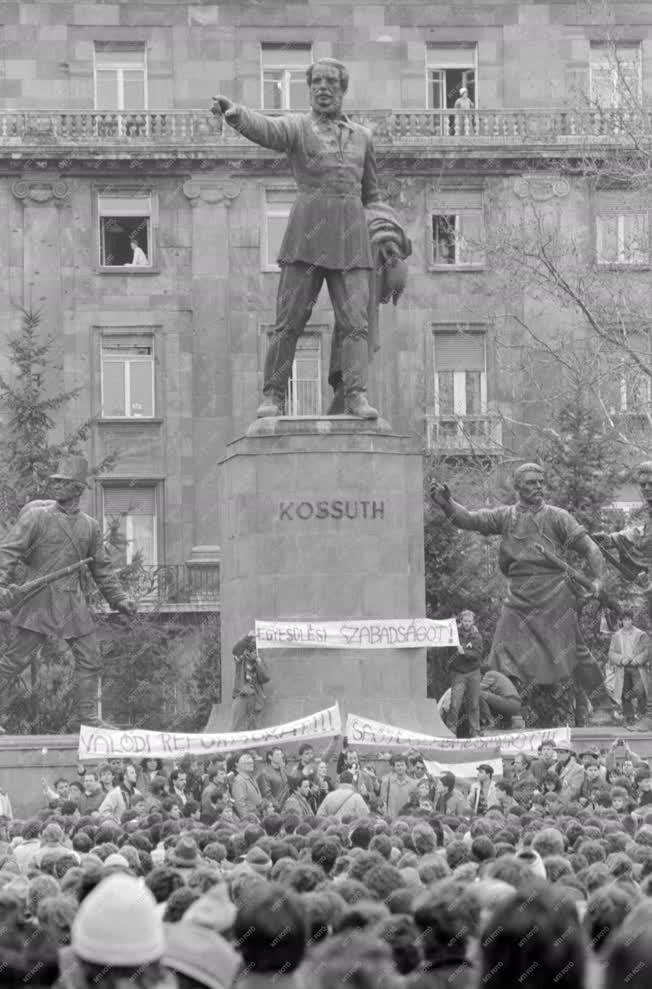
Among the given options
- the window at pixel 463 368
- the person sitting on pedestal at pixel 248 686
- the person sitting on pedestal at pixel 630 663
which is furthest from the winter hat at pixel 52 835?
the window at pixel 463 368

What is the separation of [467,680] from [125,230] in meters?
31.5

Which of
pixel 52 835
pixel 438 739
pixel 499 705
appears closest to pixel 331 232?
pixel 499 705

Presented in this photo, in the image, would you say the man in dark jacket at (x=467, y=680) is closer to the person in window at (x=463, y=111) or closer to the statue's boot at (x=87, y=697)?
the statue's boot at (x=87, y=697)

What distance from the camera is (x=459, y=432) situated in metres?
53.3

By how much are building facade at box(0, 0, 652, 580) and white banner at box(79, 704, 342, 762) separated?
3078 cm

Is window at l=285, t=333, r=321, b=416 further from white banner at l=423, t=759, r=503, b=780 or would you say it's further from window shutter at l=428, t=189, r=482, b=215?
white banner at l=423, t=759, r=503, b=780

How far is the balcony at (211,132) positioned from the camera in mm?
54062

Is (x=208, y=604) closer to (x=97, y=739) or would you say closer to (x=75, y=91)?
(x=75, y=91)

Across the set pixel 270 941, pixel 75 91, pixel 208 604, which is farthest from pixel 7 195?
pixel 270 941

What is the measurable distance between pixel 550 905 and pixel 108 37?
48.3m

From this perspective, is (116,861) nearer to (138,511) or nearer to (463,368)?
(138,511)

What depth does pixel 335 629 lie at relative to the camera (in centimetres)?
2409

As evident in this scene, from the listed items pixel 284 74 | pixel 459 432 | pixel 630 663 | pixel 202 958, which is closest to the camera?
pixel 202 958

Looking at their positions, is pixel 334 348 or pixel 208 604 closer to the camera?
pixel 334 348
